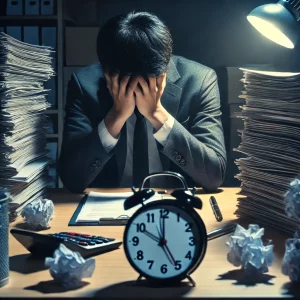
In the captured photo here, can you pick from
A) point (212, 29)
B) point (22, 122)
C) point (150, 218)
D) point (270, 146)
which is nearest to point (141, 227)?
point (150, 218)

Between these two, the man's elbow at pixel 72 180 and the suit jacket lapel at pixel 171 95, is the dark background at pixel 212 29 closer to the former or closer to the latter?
the suit jacket lapel at pixel 171 95

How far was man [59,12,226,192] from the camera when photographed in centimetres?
194

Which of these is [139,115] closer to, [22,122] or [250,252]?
[22,122]

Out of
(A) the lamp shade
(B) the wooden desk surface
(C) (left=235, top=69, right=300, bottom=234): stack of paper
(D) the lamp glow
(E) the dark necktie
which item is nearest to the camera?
(B) the wooden desk surface

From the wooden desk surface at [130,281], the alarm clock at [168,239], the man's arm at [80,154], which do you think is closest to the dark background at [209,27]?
the man's arm at [80,154]

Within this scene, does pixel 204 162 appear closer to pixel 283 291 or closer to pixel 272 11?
pixel 272 11

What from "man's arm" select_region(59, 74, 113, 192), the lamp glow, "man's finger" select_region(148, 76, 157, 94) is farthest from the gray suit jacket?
the lamp glow

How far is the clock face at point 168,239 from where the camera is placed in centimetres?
90

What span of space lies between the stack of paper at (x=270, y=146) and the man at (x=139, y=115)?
424 mm

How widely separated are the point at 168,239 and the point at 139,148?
52.5 inches

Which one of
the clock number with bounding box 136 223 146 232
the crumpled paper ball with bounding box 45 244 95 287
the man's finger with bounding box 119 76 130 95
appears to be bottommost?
the crumpled paper ball with bounding box 45 244 95 287

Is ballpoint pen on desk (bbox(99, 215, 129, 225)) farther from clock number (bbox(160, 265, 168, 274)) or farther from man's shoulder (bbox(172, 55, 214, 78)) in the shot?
man's shoulder (bbox(172, 55, 214, 78))

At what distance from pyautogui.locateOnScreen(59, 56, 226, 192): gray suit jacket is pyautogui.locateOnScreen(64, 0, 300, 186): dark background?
1.65 m

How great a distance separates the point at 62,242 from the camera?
3.27ft
